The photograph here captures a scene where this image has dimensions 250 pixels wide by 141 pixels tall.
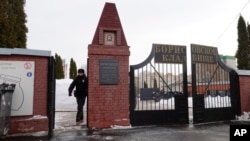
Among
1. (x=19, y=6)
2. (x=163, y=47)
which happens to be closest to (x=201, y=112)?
(x=163, y=47)

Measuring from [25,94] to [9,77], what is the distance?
0.62m

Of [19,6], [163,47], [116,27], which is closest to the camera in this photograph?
[116,27]

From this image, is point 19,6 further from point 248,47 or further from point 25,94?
point 248,47

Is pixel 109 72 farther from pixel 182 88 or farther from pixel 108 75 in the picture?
pixel 182 88

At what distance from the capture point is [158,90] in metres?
8.62

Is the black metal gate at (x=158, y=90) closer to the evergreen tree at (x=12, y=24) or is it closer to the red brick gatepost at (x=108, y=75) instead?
the red brick gatepost at (x=108, y=75)

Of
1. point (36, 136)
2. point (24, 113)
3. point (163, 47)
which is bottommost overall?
point (36, 136)

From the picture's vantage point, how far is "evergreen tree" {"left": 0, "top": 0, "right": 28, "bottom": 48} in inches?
792

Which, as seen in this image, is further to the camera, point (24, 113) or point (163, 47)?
point (163, 47)

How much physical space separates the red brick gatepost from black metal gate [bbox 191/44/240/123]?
270 centimetres

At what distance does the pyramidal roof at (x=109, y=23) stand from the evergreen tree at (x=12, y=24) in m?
14.8

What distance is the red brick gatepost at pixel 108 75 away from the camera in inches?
298

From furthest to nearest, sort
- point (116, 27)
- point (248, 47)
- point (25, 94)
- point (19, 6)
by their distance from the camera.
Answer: point (248, 47)
point (19, 6)
point (116, 27)
point (25, 94)

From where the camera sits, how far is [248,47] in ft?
86.3
